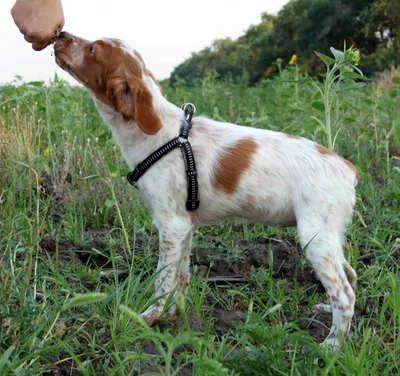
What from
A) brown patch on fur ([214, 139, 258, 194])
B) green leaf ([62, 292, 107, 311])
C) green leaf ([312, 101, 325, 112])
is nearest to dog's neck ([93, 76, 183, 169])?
brown patch on fur ([214, 139, 258, 194])

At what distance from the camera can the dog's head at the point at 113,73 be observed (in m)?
2.85

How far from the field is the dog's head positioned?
530mm

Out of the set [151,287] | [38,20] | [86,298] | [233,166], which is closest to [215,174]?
[233,166]

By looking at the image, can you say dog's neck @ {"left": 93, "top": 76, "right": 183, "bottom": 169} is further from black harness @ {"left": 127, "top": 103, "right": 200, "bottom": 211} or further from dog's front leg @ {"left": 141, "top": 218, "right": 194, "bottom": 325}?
dog's front leg @ {"left": 141, "top": 218, "right": 194, "bottom": 325}

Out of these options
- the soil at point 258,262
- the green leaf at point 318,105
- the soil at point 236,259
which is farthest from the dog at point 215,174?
the green leaf at point 318,105

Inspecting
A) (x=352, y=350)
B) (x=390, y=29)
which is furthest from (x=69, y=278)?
(x=390, y=29)

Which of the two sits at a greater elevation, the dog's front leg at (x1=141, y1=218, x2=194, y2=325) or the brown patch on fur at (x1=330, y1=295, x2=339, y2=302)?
the dog's front leg at (x1=141, y1=218, x2=194, y2=325)

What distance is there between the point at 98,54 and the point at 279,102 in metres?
5.37

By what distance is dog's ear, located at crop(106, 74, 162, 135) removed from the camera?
2816 millimetres

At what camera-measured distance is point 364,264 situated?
356 cm

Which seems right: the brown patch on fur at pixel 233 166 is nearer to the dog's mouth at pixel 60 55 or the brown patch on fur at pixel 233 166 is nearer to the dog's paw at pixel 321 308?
the dog's paw at pixel 321 308

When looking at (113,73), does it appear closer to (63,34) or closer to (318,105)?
(63,34)

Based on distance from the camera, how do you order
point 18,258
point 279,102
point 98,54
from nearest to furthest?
point 98,54, point 18,258, point 279,102

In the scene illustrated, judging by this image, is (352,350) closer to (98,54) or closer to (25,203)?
(98,54)
